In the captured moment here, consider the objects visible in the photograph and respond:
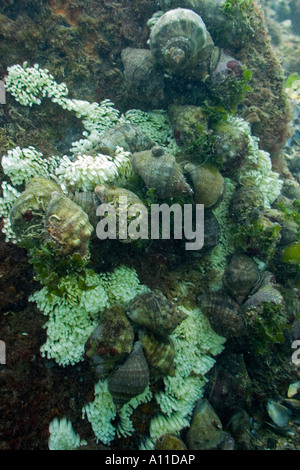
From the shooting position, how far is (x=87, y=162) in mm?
4824

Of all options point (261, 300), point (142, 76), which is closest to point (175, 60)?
point (142, 76)

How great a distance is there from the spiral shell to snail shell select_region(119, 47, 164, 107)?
317 centimetres

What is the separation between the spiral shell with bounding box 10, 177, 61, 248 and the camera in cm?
426

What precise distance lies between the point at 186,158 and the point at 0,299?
4.19m

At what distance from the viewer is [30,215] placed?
14.0 feet

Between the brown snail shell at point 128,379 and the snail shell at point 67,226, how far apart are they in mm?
1781

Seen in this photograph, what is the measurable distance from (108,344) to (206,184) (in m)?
3.21

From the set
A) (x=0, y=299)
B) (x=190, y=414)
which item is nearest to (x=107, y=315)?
(x=0, y=299)

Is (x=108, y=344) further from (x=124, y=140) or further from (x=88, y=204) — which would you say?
(x=124, y=140)

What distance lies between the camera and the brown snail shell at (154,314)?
446 cm
